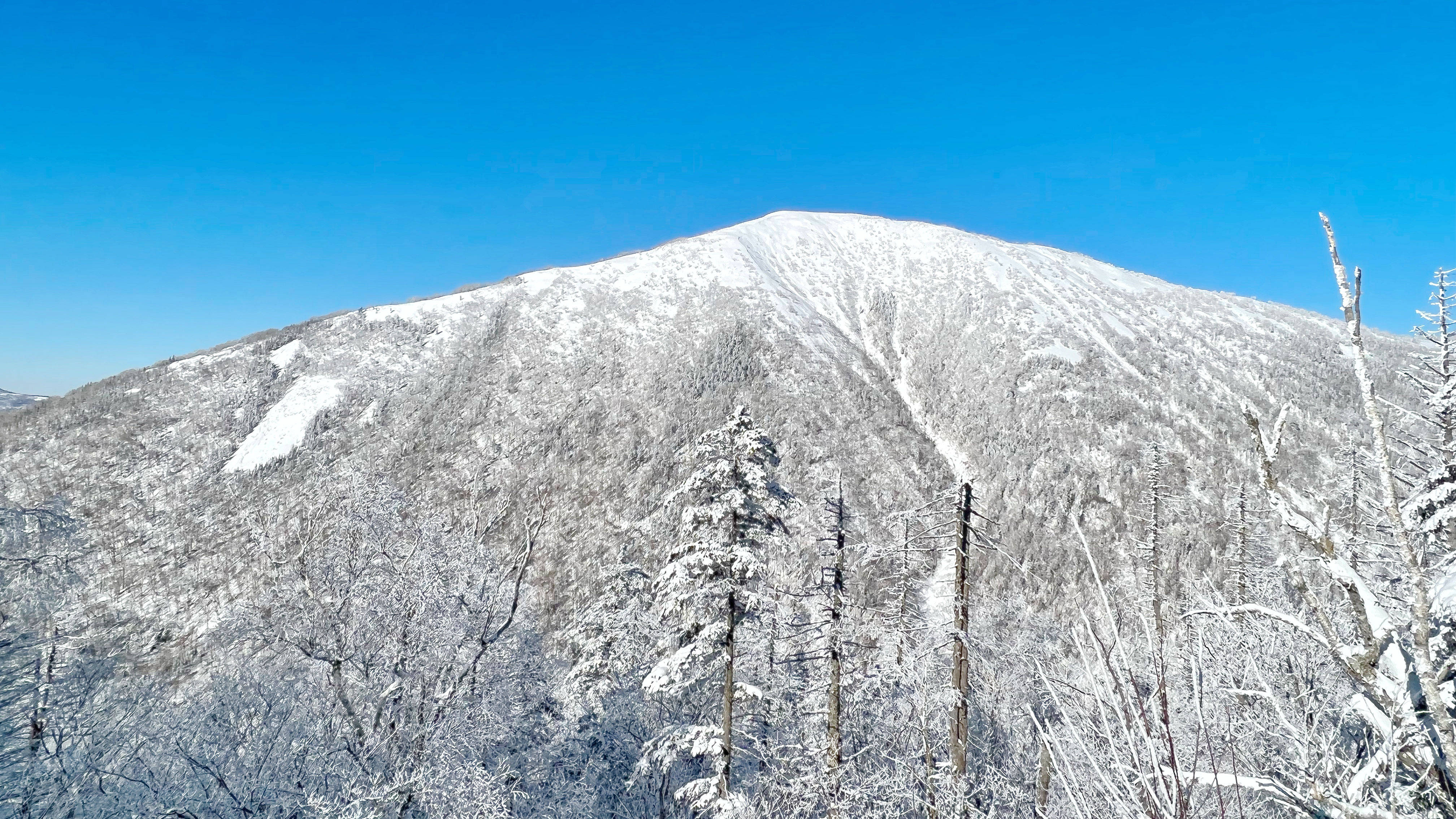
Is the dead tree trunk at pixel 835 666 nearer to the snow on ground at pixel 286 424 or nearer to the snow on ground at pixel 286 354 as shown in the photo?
the snow on ground at pixel 286 424

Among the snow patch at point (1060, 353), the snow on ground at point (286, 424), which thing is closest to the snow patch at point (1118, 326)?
the snow patch at point (1060, 353)

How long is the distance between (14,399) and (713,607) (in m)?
211

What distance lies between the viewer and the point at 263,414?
73438 millimetres

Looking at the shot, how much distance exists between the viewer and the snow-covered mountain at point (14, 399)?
390 feet

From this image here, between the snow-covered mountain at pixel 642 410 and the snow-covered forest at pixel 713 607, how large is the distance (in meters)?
0.62

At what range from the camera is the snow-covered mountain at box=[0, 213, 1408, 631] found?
60.6m

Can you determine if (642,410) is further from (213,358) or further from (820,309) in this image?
(213,358)

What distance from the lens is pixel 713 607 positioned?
11.7 m

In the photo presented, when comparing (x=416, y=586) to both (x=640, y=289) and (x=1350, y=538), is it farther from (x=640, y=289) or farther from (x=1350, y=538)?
(x=640, y=289)

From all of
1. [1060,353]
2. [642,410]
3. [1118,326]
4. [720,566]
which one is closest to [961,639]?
[720,566]

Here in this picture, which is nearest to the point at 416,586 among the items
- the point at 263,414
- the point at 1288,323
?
the point at 263,414

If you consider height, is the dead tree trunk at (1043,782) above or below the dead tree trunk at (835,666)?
below

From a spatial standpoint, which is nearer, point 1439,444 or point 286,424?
point 1439,444

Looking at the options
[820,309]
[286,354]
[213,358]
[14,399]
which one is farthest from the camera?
[14,399]
